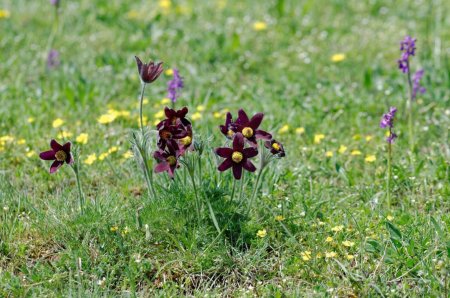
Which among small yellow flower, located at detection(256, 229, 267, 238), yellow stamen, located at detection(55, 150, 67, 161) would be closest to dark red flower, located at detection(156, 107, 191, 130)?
yellow stamen, located at detection(55, 150, 67, 161)

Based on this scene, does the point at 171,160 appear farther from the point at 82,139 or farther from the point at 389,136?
the point at 82,139

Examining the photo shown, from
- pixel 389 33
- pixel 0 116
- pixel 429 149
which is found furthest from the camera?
pixel 389 33

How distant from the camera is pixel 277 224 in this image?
3094 mm

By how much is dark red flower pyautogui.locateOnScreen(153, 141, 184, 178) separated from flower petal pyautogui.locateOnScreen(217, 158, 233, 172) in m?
0.18

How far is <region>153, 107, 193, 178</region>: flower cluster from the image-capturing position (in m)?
2.82

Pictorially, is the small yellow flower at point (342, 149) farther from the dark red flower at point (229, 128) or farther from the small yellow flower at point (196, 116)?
the dark red flower at point (229, 128)

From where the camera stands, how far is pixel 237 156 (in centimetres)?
285

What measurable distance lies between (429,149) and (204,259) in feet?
5.41

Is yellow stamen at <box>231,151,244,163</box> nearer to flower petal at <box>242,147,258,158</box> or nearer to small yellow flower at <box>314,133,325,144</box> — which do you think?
flower petal at <box>242,147,258,158</box>

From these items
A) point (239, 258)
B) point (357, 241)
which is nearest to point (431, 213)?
point (357, 241)

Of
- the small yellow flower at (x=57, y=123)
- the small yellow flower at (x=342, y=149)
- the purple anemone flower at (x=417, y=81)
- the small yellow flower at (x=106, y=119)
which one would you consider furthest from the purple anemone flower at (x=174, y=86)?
the purple anemone flower at (x=417, y=81)

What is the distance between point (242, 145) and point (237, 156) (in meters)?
0.05

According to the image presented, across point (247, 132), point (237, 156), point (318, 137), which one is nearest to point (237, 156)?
point (237, 156)

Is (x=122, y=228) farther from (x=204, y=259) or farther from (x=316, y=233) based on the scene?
(x=316, y=233)
